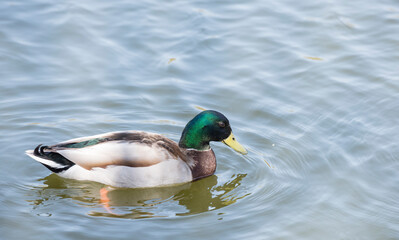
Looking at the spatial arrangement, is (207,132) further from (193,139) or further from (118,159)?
(118,159)

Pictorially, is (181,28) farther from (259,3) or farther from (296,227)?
(296,227)

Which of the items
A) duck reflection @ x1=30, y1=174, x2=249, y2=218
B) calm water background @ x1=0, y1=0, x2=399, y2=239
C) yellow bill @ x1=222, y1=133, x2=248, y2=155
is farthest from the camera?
yellow bill @ x1=222, y1=133, x2=248, y2=155

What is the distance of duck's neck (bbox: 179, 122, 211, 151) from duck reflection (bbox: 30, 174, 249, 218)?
0.45 meters

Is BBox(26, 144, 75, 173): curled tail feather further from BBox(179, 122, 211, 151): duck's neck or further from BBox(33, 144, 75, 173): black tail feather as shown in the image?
BBox(179, 122, 211, 151): duck's neck

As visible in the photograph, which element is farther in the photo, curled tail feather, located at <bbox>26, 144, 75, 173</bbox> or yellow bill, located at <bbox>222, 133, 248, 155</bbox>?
yellow bill, located at <bbox>222, 133, 248, 155</bbox>

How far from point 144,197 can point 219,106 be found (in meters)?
2.35

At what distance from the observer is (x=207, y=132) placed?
8586mm

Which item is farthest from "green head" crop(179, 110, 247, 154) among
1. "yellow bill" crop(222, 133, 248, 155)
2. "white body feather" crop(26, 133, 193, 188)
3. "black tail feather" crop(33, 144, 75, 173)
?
"black tail feather" crop(33, 144, 75, 173)

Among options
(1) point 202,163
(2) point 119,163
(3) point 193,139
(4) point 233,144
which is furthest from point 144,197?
(4) point 233,144

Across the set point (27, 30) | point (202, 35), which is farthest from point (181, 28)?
point (27, 30)

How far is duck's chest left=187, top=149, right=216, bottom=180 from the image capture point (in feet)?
27.9

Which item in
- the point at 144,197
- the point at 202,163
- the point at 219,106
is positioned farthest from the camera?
the point at 219,106

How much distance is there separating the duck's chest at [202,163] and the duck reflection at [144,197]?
110mm

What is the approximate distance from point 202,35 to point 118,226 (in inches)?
207
